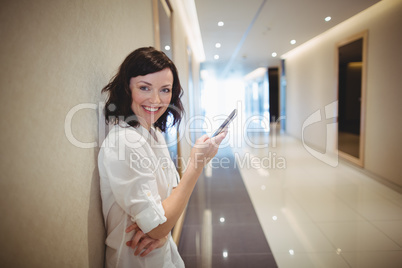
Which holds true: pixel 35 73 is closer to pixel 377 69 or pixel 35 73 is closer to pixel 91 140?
pixel 91 140

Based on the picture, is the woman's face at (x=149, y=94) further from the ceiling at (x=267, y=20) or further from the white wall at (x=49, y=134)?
the ceiling at (x=267, y=20)

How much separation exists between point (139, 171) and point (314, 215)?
9.77 feet

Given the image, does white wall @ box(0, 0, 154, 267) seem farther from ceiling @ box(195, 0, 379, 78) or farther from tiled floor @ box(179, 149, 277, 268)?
ceiling @ box(195, 0, 379, 78)

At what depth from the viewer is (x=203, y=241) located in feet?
8.70

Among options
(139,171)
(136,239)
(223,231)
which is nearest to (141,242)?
(136,239)

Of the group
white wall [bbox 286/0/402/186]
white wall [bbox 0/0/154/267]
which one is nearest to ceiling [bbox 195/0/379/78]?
white wall [bbox 286/0/402/186]

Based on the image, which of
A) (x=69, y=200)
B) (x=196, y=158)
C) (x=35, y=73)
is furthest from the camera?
(x=196, y=158)

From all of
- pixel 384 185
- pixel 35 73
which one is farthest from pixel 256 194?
pixel 35 73

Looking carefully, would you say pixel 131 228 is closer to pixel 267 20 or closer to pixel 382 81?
pixel 382 81

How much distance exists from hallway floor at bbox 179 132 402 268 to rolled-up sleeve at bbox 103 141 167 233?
5.72 ft

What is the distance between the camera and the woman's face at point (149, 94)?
3.31ft

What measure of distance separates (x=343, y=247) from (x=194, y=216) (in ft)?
5.62

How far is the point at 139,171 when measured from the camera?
32.6 inches

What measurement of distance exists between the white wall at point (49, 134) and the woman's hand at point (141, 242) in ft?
0.40
